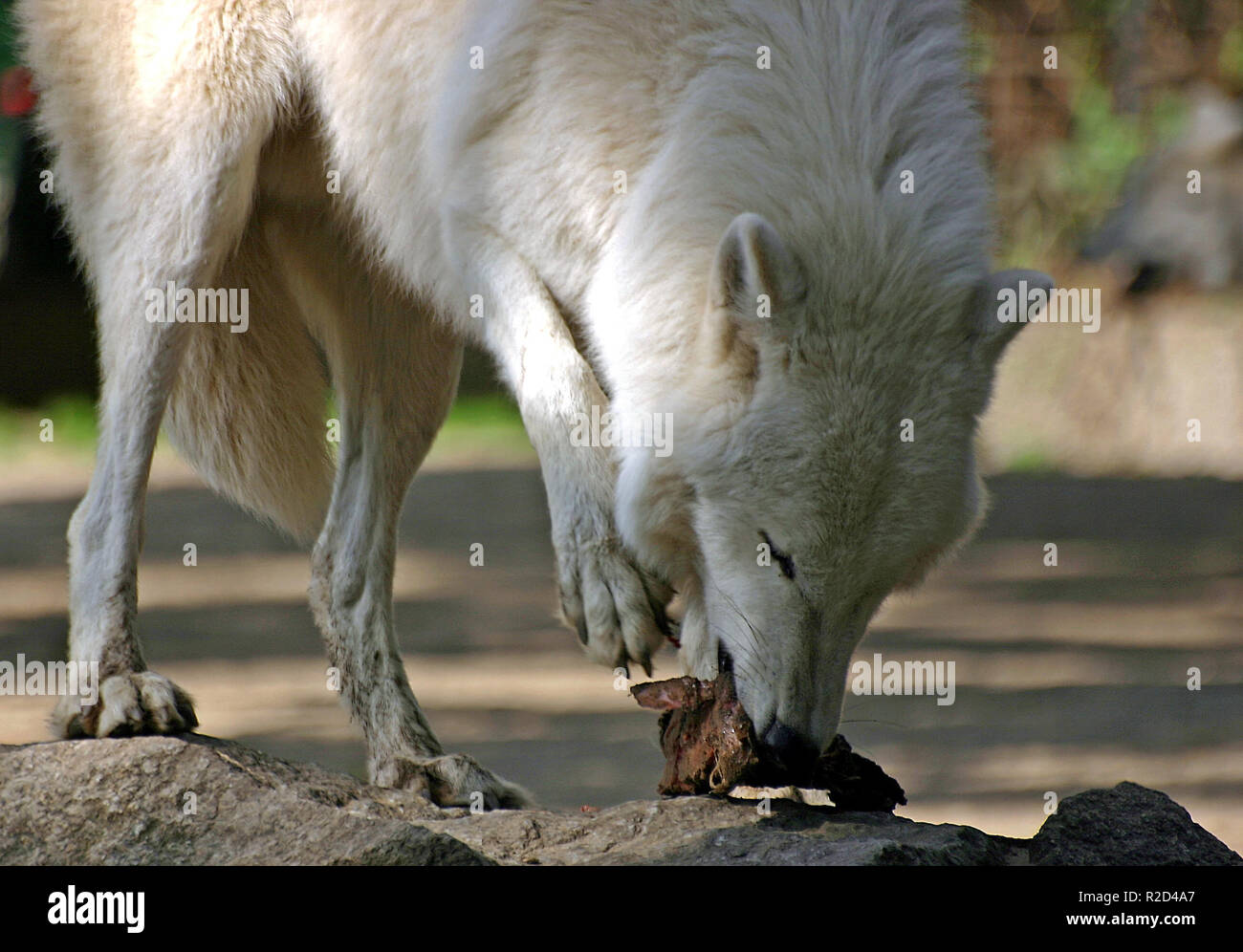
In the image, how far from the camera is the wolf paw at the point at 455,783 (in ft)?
12.5

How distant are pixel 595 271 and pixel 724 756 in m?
1.11

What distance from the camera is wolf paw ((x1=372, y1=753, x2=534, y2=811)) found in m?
3.80

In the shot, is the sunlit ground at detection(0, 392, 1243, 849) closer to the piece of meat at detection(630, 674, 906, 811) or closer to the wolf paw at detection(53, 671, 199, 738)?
the piece of meat at detection(630, 674, 906, 811)

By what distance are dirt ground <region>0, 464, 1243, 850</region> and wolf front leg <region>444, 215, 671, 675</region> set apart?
3.67 feet

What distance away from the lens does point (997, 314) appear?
9.71 feet

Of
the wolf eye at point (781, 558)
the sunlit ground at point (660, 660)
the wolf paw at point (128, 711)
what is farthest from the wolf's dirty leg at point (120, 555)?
the sunlit ground at point (660, 660)

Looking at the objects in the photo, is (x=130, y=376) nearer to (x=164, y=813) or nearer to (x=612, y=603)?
(x=164, y=813)

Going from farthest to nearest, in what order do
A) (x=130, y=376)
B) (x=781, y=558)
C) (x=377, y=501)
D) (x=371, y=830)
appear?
(x=377, y=501) → (x=130, y=376) → (x=781, y=558) → (x=371, y=830)

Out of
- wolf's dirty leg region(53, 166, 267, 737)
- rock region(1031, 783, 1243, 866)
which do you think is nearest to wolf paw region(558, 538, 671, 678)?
rock region(1031, 783, 1243, 866)

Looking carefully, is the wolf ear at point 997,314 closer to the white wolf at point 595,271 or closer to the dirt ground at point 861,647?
the white wolf at point 595,271

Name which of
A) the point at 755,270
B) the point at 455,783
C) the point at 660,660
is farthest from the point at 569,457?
the point at 660,660

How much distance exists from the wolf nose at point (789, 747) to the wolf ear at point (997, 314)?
851mm
